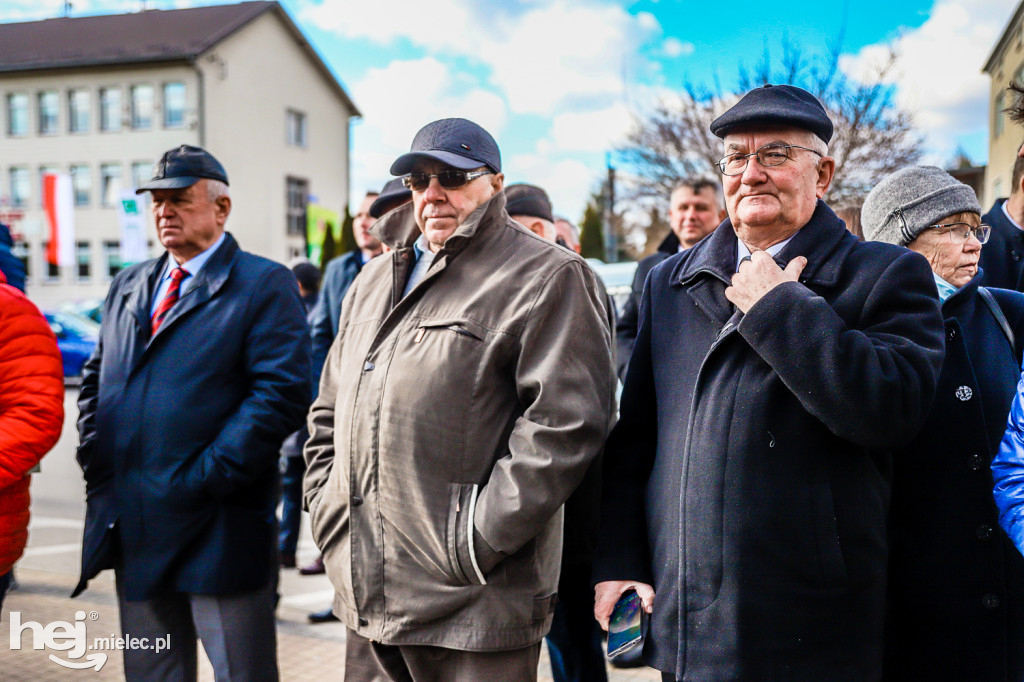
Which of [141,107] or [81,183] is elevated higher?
[141,107]

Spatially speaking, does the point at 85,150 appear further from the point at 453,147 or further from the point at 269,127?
the point at 453,147

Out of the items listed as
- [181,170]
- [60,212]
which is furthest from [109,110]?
[181,170]

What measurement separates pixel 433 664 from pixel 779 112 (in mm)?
1692

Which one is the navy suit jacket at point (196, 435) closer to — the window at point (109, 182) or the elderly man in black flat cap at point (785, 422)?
the elderly man in black flat cap at point (785, 422)

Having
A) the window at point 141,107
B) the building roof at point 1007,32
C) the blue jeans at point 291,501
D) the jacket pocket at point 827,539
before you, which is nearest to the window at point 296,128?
the window at point 141,107

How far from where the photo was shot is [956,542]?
2.24 m

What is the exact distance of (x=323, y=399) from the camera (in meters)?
2.89

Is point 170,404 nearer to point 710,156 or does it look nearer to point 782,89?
point 782,89

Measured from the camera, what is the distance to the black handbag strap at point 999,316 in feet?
7.89

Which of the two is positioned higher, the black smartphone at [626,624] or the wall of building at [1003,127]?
the wall of building at [1003,127]

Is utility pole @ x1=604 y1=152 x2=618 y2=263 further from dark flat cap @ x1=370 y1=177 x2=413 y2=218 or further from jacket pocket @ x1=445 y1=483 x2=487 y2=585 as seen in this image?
jacket pocket @ x1=445 y1=483 x2=487 y2=585

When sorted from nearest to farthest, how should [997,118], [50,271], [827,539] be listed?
[827,539], [997,118], [50,271]

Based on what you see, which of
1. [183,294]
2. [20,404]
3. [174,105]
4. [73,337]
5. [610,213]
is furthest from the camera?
[174,105]

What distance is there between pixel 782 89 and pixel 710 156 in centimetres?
1832
